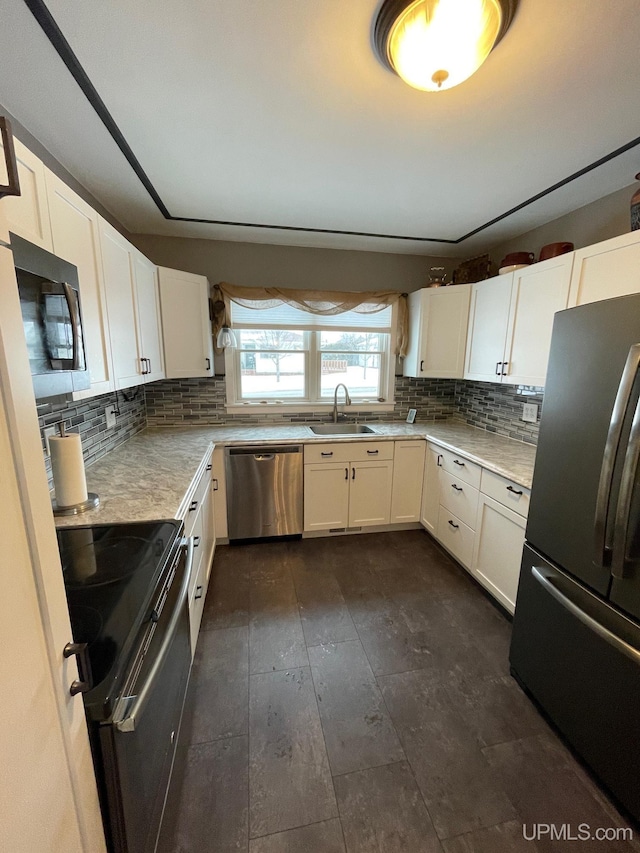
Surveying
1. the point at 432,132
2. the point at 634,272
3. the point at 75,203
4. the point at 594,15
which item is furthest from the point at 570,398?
the point at 75,203

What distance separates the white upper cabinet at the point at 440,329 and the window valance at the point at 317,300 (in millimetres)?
142

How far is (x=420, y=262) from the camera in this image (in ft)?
10.8

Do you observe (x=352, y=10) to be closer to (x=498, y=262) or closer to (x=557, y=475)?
(x=557, y=475)

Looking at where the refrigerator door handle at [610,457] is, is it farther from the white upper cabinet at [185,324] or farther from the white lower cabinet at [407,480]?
the white upper cabinet at [185,324]

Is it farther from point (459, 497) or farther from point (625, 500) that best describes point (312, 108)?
point (459, 497)

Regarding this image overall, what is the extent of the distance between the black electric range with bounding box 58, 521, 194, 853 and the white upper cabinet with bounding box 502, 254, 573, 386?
2242 millimetres

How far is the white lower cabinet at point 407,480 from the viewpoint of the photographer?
9.50ft

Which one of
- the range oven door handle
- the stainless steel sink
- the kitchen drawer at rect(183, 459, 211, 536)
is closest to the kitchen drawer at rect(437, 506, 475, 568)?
the stainless steel sink

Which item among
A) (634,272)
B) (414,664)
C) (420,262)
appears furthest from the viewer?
(420,262)

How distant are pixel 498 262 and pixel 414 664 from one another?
3181 mm

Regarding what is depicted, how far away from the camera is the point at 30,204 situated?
3.60 ft

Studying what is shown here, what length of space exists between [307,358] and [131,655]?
110 inches

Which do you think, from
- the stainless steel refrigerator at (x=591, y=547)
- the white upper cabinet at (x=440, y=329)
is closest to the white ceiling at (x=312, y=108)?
the white upper cabinet at (x=440, y=329)

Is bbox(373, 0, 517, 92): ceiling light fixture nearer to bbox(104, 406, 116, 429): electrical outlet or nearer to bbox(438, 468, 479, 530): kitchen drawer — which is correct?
bbox(438, 468, 479, 530): kitchen drawer
